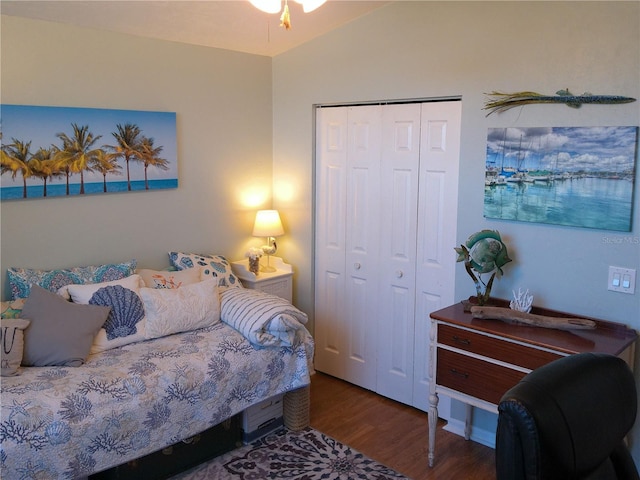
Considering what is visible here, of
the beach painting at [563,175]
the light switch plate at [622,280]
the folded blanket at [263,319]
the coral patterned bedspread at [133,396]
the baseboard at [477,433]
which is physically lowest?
the baseboard at [477,433]

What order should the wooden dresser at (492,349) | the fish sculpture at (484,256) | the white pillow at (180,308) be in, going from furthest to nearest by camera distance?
1. the white pillow at (180,308)
2. the fish sculpture at (484,256)
3. the wooden dresser at (492,349)

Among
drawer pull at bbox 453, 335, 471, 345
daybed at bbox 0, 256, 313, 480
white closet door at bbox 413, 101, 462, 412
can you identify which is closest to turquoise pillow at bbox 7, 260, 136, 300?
daybed at bbox 0, 256, 313, 480

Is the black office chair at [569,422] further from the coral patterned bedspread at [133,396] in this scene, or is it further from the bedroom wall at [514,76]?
the coral patterned bedspread at [133,396]

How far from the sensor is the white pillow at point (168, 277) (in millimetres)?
3395

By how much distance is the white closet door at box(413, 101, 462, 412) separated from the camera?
3.35m

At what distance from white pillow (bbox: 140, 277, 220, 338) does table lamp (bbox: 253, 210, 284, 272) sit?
79 centimetres

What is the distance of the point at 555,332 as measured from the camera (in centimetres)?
267

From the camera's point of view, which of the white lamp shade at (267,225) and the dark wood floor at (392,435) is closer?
the dark wood floor at (392,435)

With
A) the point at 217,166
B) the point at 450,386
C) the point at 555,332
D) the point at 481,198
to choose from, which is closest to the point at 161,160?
the point at 217,166

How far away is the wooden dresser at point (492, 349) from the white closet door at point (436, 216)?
0.45 m

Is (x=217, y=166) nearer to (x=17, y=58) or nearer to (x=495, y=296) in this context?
(x=17, y=58)

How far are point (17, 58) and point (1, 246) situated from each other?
3.16 ft

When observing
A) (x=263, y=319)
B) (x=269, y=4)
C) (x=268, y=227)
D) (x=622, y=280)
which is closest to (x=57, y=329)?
(x=263, y=319)

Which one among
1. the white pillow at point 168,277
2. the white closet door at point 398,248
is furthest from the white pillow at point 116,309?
the white closet door at point 398,248
